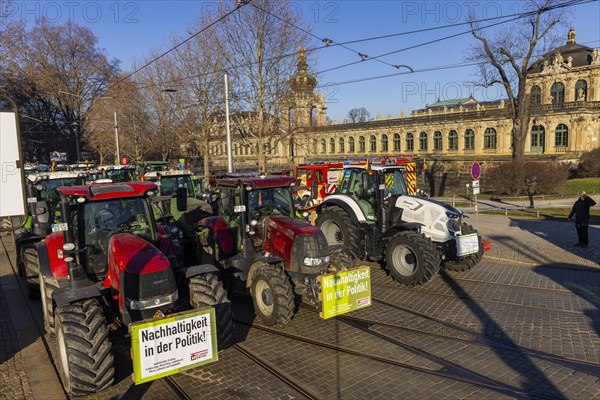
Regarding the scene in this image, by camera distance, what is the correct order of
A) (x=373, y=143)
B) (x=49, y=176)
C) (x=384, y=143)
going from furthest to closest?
(x=373, y=143), (x=384, y=143), (x=49, y=176)

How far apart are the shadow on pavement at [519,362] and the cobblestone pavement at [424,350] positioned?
0.01 meters

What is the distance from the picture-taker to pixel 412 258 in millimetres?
10203

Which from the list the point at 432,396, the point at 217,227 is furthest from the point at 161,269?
the point at 432,396

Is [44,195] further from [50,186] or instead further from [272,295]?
[272,295]

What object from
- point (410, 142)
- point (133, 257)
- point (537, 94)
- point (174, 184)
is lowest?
point (133, 257)

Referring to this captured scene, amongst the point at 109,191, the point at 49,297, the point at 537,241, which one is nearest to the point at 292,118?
the point at 537,241

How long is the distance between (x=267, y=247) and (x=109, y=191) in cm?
307

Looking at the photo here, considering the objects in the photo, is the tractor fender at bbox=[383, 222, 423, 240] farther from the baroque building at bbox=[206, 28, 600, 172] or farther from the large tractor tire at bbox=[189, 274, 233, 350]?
the baroque building at bbox=[206, 28, 600, 172]

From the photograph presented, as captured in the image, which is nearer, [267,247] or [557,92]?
[267,247]

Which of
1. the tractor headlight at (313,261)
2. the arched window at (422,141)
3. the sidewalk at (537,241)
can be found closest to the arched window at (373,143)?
the arched window at (422,141)

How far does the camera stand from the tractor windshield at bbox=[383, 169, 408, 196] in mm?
11555

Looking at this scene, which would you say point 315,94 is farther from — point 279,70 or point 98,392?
point 98,392

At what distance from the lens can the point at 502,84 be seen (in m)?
32.4

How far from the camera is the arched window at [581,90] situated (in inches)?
2157
